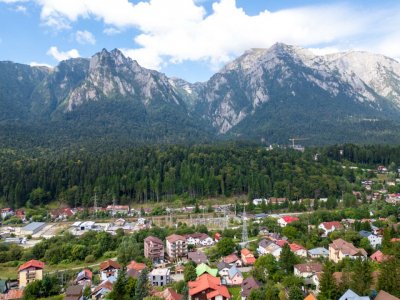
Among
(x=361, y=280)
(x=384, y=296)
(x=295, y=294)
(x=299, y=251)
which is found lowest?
(x=299, y=251)

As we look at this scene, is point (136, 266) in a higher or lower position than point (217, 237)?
higher

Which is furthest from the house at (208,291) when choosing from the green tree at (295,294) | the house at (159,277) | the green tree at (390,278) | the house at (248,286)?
the green tree at (390,278)

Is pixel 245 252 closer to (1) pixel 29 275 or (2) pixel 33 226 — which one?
(1) pixel 29 275

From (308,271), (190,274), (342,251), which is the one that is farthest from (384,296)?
(190,274)

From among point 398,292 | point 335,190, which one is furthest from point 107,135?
point 398,292

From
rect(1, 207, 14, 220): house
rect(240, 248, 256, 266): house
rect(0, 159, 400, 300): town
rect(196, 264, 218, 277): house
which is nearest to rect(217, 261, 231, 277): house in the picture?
rect(0, 159, 400, 300): town

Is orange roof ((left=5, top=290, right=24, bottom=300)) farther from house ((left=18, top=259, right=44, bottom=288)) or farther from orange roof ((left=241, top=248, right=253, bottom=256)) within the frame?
orange roof ((left=241, top=248, right=253, bottom=256))

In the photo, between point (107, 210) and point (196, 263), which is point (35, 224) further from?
point (196, 263)
